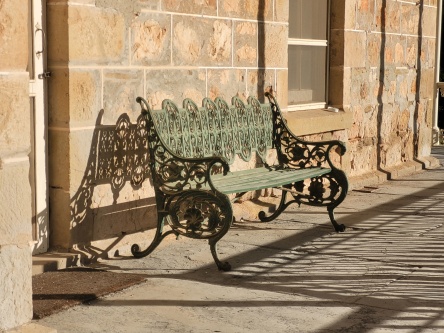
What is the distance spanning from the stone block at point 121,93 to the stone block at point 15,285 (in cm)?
198

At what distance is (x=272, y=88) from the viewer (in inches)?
302

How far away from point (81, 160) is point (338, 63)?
4037 mm

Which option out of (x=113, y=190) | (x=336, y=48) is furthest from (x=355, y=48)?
(x=113, y=190)

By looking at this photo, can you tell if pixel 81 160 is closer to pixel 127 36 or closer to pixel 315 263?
pixel 127 36

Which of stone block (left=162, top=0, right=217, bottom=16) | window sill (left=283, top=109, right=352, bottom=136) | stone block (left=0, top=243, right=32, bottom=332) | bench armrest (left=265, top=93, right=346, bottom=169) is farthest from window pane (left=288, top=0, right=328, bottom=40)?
stone block (left=0, top=243, right=32, bottom=332)

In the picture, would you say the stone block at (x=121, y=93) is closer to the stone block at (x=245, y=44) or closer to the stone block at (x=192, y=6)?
the stone block at (x=192, y=6)

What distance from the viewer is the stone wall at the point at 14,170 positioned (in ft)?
12.5

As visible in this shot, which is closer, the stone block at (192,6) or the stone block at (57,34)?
the stone block at (57,34)

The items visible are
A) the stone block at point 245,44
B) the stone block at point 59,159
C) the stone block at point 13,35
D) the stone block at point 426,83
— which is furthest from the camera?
the stone block at point 426,83

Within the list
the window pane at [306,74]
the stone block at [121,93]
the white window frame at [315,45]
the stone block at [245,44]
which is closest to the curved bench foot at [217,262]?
the stone block at [121,93]

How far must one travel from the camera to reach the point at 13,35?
382 centimetres

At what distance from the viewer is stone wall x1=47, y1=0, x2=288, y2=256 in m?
5.50

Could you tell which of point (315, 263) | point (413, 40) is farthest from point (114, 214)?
point (413, 40)

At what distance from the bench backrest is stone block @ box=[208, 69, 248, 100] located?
0.20 m
